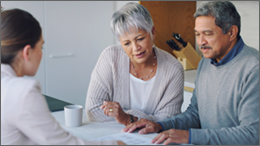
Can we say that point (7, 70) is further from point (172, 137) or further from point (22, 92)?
point (172, 137)

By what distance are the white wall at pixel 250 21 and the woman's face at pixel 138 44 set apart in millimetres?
1451

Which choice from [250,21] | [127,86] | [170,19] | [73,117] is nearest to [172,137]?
[73,117]

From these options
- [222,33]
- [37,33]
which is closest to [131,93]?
[222,33]

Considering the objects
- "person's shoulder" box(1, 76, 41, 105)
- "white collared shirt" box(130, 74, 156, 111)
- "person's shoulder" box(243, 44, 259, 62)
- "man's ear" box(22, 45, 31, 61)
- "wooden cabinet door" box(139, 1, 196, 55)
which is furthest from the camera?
"wooden cabinet door" box(139, 1, 196, 55)

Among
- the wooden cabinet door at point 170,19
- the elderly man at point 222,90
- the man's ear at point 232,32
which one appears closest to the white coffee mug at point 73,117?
the elderly man at point 222,90

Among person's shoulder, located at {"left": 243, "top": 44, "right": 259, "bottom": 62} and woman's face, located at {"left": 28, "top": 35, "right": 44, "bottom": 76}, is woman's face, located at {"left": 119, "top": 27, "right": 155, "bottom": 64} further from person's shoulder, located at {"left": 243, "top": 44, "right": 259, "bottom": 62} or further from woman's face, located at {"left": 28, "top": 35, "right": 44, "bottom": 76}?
woman's face, located at {"left": 28, "top": 35, "right": 44, "bottom": 76}

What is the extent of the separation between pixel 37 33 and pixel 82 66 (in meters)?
2.55

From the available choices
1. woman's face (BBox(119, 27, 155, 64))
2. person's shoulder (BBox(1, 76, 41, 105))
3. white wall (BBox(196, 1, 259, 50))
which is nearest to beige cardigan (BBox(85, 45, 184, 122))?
woman's face (BBox(119, 27, 155, 64))

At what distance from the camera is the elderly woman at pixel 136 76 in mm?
1661

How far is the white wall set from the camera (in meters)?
2.75

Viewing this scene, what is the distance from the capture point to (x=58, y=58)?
10.9ft

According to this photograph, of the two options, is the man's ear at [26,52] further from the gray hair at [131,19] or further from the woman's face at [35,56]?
the gray hair at [131,19]

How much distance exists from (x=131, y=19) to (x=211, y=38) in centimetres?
45

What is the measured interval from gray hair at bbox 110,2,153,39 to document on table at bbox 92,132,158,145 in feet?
1.98
